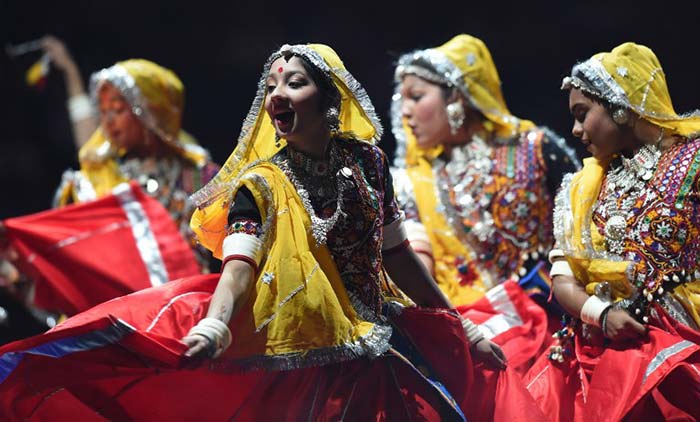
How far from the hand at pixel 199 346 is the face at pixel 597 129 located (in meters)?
1.23

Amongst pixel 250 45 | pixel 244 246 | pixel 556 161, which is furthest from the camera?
pixel 250 45

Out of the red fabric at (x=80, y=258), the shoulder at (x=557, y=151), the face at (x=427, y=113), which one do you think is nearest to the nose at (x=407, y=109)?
the face at (x=427, y=113)

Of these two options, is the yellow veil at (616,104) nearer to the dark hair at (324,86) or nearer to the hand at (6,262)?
the dark hair at (324,86)

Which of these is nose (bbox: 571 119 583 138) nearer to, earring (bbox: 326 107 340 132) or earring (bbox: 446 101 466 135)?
earring (bbox: 326 107 340 132)

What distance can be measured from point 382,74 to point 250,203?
2298mm

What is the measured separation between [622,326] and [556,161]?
1.20 m

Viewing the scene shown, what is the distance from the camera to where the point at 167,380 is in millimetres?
2600

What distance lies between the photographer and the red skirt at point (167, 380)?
7.89 feet

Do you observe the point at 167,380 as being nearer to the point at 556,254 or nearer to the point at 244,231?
the point at 244,231

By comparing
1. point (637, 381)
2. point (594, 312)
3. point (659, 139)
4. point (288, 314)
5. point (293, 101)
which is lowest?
point (637, 381)

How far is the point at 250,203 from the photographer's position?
2.58 metres

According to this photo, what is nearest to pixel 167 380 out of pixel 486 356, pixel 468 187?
pixel 486 356

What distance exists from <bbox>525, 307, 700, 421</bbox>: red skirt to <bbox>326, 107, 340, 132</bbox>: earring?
33.2 inches

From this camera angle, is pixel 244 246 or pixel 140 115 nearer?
pixel 244 246
